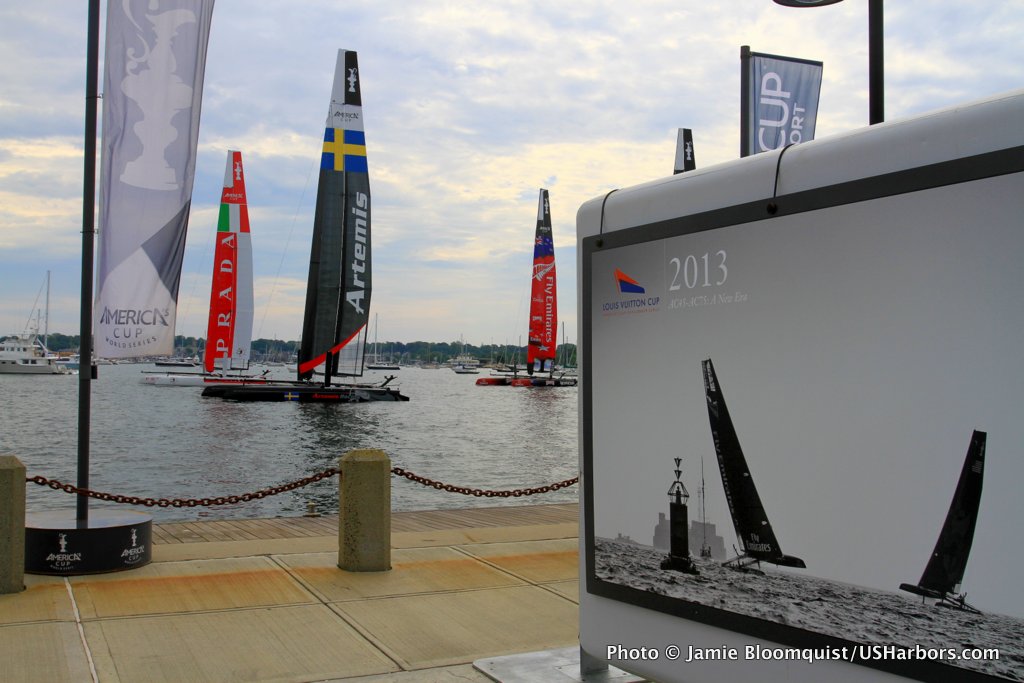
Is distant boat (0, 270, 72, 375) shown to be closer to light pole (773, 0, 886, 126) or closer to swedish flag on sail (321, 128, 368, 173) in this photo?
swedish flag on sail (321, 128, 368, 173)

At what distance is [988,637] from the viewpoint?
318 cm

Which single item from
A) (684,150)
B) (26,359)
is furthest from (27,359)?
(684,150)

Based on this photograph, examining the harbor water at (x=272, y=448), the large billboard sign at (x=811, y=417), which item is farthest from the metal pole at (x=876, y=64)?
the harbor water at (x=272, y=448)

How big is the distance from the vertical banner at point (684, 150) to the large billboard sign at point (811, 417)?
29.6 ft

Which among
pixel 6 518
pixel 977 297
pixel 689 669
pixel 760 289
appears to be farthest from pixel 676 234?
pixel 6 518

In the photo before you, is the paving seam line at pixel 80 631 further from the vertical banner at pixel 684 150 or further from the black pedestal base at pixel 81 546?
the vertical banner at pixel 684 150

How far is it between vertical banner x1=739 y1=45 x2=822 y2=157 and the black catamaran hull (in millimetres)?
43798

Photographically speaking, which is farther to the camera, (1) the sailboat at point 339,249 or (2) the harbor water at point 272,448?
(1) the sailboat at point 339,249

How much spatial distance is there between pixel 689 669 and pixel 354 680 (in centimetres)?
193

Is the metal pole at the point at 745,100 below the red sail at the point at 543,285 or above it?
below

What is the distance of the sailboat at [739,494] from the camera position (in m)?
3.98

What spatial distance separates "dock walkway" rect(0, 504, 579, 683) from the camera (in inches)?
211

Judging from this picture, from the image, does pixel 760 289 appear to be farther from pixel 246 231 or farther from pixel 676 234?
pixel 246 231

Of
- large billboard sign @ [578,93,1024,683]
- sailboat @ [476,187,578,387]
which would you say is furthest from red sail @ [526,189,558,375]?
large billboard sign @ [578,93,1024,683]
